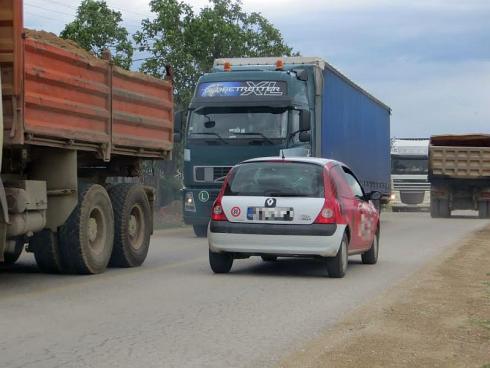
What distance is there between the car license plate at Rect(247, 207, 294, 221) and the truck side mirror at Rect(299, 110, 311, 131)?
7011mm

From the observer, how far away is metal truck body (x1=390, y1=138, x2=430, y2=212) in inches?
1539

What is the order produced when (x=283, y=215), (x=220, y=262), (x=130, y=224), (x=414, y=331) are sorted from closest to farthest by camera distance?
(x=414, y=331), (x=283, y=215), (x=220, y=262), (x=130, y=224)

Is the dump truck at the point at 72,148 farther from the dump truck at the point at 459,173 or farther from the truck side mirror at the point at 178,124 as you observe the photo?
the dump truck at the point at 459,173

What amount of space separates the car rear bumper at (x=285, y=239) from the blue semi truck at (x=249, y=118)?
7020 mm

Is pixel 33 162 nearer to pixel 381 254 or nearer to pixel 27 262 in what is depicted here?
pixel 27 262

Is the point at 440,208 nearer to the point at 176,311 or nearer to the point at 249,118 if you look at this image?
the point at 249,118

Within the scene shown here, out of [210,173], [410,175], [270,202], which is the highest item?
[210,173]

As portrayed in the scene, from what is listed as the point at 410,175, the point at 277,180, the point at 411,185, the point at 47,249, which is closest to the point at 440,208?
the point at 411,185

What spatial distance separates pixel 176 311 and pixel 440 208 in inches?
1052

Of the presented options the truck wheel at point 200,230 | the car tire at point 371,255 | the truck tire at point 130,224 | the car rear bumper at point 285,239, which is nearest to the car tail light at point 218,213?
the car rear bumper at point 285,239

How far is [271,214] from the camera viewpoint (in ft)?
38.2

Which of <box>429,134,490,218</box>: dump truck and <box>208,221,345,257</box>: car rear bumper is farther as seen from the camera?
<box>429,134,490,218</box>: dump truck

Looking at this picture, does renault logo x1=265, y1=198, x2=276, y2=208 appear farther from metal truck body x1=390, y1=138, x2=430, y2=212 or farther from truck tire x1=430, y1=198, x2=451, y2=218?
metal truck body x1=390, y1=138, x2=430, y2=212

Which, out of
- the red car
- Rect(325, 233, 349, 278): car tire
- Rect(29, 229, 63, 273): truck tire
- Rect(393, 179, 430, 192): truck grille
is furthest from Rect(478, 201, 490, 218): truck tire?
Rect(29, 229, 63, 273): truck tire
